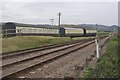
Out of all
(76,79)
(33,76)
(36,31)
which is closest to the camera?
(76,79)

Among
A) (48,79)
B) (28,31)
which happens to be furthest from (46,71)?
(28,31)

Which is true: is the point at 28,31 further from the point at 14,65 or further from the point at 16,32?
the point at 14,65

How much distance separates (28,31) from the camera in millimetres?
49344

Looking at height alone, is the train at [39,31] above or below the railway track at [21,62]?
above

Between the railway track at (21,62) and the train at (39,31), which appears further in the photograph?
the train at (39,31)

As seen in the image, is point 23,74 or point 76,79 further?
point 23,74

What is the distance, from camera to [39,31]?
2242 inches

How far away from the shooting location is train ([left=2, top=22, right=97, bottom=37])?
127ft

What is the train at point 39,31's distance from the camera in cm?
3869

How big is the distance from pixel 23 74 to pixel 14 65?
3113mm

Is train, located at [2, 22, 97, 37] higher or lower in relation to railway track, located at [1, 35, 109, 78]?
higher

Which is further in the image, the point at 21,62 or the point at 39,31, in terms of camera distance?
the point at 39,31

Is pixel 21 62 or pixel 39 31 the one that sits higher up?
pixel 39 31

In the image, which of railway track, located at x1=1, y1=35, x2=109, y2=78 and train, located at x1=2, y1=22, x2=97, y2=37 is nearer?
railway track, located at x1=1, y1=35, x2=109, y2=78
